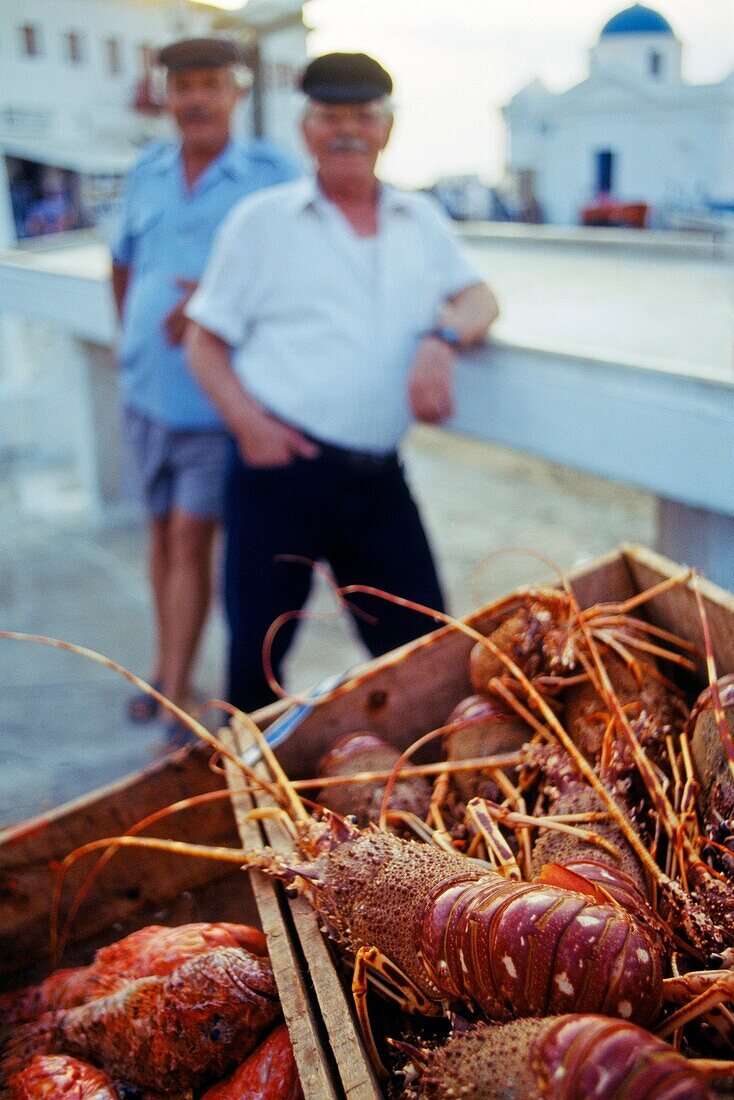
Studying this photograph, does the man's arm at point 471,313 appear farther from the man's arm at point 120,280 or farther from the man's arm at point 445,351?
the man's arm at point 120,280

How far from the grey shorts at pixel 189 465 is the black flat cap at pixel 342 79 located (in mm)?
1342

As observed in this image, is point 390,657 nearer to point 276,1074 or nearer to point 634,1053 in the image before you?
point 276,1074

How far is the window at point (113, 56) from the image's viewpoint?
13.0 ft

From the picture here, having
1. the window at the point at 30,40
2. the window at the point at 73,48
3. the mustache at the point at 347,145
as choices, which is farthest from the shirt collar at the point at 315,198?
the window at the point at 73,48

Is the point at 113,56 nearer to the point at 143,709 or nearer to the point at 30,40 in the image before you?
the point at 30,40

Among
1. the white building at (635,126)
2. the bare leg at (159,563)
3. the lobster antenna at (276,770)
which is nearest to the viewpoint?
the lobster antenna at (276,770)

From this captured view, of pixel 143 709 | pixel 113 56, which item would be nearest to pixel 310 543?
pixel 143 709

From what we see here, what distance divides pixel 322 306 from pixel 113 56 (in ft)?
8.18

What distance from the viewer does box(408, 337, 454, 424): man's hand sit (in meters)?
2.37

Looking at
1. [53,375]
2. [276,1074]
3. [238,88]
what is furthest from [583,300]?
[53,375]

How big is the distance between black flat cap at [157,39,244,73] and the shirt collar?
767mm

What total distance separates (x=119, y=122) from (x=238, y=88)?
1379mm

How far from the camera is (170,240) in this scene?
3098 mm

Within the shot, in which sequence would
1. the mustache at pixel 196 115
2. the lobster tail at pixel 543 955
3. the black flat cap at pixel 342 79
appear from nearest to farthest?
the lobster tail at pixel 543 955 < the black flat cap at pixel 342 79 < the mustache at pixel 196 115
